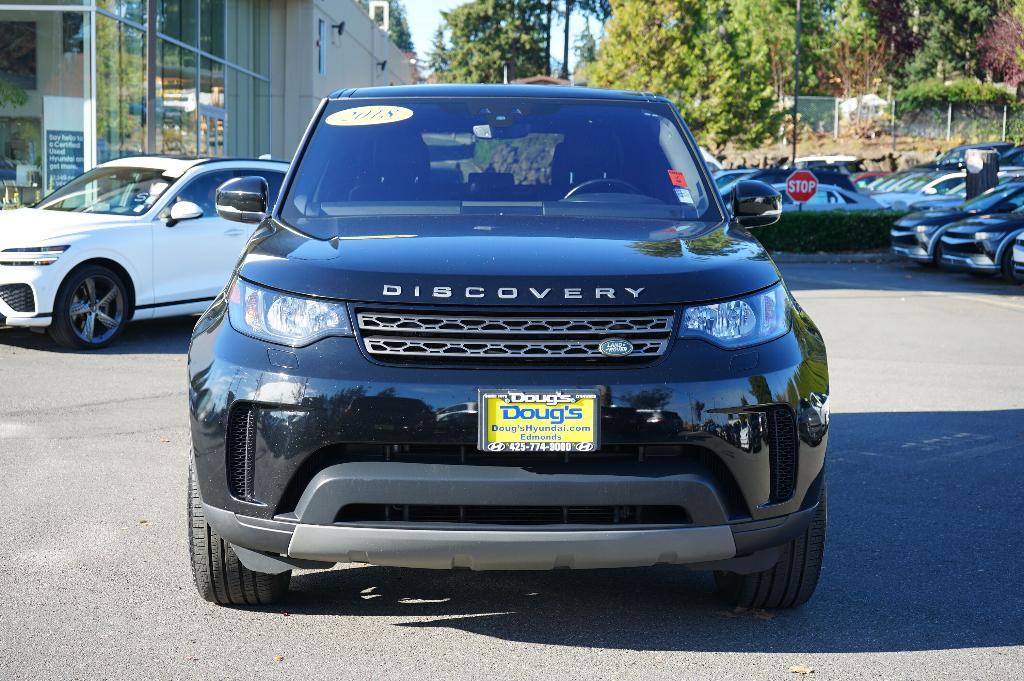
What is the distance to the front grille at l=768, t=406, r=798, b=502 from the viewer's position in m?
3.94

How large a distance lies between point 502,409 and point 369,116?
2114 mm

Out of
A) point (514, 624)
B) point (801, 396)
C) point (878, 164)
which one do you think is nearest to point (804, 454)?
point (801, 396)

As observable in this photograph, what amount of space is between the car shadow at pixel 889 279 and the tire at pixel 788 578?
555 inches

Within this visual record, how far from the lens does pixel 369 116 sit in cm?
543

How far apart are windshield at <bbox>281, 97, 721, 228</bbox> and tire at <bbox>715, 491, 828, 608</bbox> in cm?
134

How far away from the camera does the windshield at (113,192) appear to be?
11891 millimetres

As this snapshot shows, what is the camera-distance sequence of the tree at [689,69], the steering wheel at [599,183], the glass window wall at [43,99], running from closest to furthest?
the steering wheel at [599,183] < the glass window wall at [43,99] < the tree at [689,69]

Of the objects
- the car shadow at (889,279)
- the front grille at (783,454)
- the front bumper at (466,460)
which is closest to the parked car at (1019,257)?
the car shadow at (889,279)

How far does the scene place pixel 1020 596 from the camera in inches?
187

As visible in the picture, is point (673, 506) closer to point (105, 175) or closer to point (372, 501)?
point (372, 501)

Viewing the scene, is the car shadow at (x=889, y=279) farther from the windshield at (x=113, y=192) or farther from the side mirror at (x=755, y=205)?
the side mirror at (x=755, y=205)

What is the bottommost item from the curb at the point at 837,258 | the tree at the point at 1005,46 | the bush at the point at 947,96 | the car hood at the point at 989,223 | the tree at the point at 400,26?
the curb at the point at 837,258

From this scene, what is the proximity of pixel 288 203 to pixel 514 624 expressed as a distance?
1.79 meters

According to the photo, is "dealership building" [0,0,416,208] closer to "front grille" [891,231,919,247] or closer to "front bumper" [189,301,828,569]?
"front bumper" [189,301,828,569]
